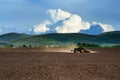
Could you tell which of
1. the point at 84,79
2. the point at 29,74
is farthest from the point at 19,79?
the point at 84,79

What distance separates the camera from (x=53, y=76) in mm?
28094

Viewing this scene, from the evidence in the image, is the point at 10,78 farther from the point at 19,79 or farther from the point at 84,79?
the point at 84,79

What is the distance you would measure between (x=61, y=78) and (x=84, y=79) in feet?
5.69

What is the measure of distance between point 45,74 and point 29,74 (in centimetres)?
133

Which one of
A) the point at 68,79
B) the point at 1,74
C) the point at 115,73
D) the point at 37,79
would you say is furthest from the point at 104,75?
the point at 1,74

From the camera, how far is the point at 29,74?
2950cm

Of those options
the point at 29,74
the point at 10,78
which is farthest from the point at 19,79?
the point at 29,74

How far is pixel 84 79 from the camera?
26.7 meters

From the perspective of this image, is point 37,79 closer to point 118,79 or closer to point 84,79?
point 84,79

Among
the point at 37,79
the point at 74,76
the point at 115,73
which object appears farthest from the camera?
the point at 115,73

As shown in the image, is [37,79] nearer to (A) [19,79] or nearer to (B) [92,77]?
(A) [19,79]

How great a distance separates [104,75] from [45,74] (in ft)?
16.0

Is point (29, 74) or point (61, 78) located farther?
point (29, 74)

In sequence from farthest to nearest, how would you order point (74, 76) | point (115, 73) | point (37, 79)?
point (115, 73), point (74, 76), point (37, 79)
